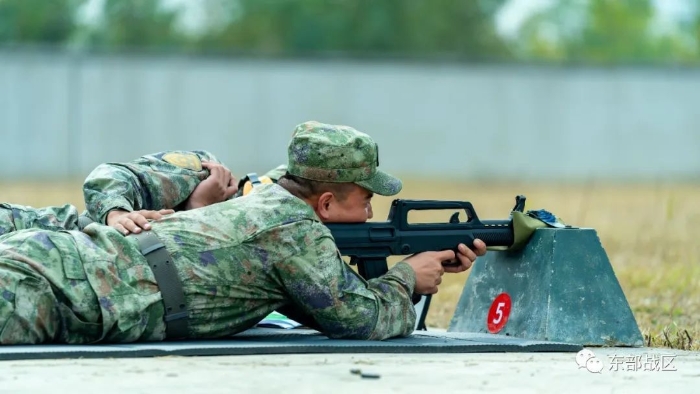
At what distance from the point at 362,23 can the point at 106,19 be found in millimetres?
11126

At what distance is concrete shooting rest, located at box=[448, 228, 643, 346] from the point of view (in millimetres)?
5789

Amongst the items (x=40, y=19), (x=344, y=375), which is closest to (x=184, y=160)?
(x=344, y=375)

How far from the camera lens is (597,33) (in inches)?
2726

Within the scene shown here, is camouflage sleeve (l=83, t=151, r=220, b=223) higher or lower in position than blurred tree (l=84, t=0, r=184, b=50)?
higher

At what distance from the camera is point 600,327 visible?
5.81 metres

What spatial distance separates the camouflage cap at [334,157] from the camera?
5219 millimetres

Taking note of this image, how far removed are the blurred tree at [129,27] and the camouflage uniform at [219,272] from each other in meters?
51.0

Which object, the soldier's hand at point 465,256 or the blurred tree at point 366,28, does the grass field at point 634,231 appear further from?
the blurred tree at point 366,28

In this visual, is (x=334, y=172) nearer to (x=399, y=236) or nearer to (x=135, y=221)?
(x=399, y=236)

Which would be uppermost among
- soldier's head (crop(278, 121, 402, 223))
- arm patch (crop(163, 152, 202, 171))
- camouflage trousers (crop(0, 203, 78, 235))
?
soldier's head (crop(278, 121, 402, 223))

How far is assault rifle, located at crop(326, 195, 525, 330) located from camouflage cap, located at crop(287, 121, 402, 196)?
0.25 metres

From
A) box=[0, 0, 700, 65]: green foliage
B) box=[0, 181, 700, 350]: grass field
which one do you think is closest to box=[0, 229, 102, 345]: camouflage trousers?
box=[0, 181, 700, 350]: grass field

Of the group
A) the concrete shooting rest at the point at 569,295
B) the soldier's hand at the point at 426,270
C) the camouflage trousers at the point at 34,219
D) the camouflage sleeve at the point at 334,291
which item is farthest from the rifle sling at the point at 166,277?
the concrete shooting rest at the point at 569,295

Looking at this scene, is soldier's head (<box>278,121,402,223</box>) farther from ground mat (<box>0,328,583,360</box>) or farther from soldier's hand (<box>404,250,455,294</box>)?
ground mat (<box>0,328,583,360</box>)
